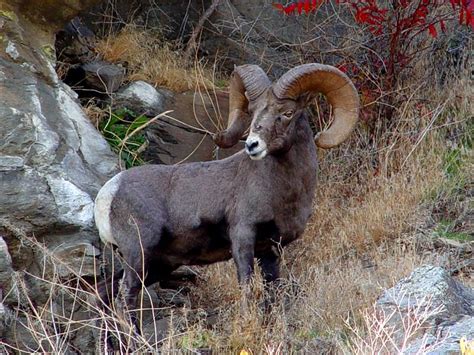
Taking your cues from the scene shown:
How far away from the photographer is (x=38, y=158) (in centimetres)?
886

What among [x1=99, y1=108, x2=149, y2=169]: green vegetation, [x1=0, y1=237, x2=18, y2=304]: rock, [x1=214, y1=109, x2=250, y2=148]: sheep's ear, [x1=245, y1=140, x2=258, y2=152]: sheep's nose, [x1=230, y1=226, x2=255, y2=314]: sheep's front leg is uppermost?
[x1=245, y1=140, x2=258, y2=152]: sheep's nose

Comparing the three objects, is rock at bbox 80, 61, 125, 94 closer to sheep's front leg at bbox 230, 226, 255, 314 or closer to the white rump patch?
the white rump patch

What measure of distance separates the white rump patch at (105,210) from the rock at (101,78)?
368 cm

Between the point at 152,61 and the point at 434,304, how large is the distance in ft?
25.6

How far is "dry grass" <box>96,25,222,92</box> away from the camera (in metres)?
13.1

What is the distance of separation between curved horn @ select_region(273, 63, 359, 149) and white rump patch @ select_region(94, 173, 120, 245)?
1.64m

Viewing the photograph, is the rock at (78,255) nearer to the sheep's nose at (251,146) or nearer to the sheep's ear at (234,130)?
the sheep's ear at (234,130)

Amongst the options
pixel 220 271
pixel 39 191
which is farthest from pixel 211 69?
pixel 39 191

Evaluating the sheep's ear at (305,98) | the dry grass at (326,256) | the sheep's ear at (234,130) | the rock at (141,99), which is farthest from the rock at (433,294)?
the rock at (141,99)

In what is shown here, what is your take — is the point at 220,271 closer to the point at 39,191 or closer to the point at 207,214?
the point at 207,214

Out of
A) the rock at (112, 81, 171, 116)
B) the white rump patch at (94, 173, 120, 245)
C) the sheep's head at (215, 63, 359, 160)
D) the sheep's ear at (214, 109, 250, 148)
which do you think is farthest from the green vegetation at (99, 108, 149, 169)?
the sheep's head at (215, 63, 359, 160)

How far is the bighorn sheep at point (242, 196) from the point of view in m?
8.27

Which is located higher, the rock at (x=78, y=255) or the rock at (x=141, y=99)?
the rock at (x=78, y=255)

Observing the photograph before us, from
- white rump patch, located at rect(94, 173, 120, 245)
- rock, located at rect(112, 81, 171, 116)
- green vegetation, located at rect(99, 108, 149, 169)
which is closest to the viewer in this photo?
white rump patch, located at rect(94, 173, 120, 245)
